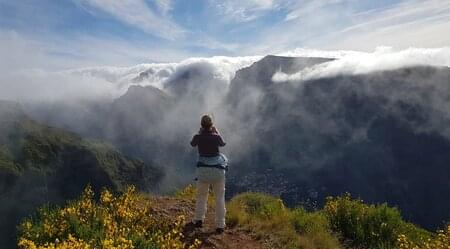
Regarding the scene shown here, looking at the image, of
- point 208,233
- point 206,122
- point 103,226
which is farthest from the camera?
point 206,122

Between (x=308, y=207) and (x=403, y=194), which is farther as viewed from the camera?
(x=403, y=194)

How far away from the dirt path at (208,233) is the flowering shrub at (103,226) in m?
0.36

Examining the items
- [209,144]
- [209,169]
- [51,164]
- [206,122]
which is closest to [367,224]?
[209,169]

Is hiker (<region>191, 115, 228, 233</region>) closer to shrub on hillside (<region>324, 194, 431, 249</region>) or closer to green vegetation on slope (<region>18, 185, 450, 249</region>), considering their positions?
green vegetation on slope (<region>18, 185, 450, 249</region>)

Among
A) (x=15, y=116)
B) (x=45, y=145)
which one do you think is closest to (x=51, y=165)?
(x=45, y=145)

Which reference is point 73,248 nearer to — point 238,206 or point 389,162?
point 238,206

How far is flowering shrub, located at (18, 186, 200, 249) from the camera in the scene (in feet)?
26.7

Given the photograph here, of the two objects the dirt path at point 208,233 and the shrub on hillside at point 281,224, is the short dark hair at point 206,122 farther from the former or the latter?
the shrub on hillside at point 281,224

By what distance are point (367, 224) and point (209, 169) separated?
148 inches

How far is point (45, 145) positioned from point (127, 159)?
2367 centimetres

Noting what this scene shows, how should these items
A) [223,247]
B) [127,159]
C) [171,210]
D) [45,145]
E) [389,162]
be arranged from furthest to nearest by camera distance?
[389,162] < [127,159] < [45,145] < [171,210] < [223,247]

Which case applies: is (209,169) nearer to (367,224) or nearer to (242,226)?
(242,226)

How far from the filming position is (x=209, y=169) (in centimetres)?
1052

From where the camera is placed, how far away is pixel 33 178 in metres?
97.0
